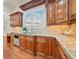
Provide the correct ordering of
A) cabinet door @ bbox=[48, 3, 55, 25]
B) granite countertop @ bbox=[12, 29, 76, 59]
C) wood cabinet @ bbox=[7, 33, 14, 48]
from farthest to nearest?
1. wood cabinet @ bbox=[7, 33, 14, 48]
2. cabinet door @ bbox=[48, 3, 55, 25]
3. granite countertop @ bbox=[12, 29, 76, 59]

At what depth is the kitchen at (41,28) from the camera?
1276 millimetres

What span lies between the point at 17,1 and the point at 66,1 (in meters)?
0.60

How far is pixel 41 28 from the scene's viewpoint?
1.44 meters

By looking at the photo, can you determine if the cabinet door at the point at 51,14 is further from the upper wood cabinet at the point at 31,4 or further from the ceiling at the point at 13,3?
the ceiling at the point at 13,3

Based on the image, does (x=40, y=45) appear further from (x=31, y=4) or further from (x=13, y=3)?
(x=13, y=3)

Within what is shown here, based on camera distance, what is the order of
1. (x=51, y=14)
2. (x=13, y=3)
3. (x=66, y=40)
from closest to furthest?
(x=66, y=40) → (x=51, y=14) → (x=13, y=3)

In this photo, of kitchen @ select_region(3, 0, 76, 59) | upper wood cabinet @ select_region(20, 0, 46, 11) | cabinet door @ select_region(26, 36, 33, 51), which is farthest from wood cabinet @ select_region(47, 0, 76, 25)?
cabinet door @ select_region(26, 36, 33, 51)

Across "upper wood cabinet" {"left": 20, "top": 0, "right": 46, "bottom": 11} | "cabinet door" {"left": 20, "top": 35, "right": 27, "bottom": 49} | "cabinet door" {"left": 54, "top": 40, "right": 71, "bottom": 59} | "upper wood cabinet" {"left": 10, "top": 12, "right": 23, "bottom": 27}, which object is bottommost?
"cabinet door" {"left": 54, "top": 40, "right": 71, "bottom": 59}

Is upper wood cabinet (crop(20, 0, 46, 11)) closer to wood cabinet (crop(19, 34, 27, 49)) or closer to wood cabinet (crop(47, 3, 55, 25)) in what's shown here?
wood cabinet (crop(47, 3, 55, 25))

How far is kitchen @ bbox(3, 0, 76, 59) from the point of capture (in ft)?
4.19

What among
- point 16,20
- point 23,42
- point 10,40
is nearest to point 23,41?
point 23,42

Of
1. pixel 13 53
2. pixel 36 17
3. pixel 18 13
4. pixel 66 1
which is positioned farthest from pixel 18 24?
pixel 66 1

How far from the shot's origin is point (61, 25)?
4.36 feet

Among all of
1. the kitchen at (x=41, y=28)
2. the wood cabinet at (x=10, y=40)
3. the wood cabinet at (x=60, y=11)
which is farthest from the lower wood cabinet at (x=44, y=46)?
the wood cabinet at (x=60, y=11)
